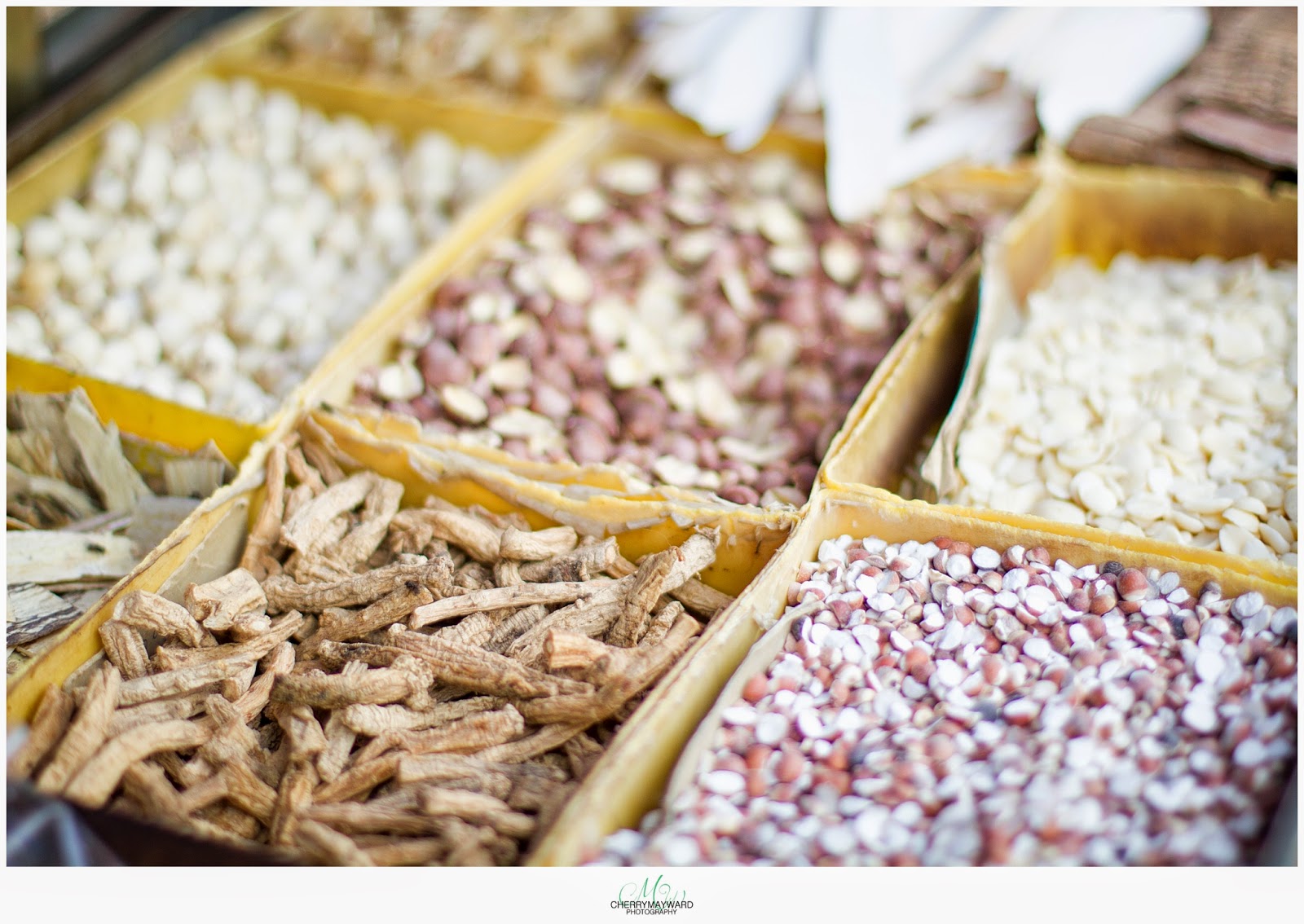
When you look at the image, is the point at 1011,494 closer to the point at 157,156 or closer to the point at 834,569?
the point at 834,569

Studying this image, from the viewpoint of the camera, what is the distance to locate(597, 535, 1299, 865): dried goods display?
0.86m

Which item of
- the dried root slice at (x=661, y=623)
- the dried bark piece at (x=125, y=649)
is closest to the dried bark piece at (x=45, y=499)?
the dried bark piece at (x=125, y=649)

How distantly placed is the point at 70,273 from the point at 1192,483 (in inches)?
71.4

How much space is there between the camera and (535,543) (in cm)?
124

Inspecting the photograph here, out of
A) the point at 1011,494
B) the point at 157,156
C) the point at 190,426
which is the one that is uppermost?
the point at 157,156

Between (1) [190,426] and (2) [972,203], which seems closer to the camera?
(1) [190,426]

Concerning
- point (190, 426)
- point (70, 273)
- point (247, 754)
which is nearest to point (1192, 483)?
point (247, 754)

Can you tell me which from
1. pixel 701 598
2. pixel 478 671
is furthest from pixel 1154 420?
pixel 478 671

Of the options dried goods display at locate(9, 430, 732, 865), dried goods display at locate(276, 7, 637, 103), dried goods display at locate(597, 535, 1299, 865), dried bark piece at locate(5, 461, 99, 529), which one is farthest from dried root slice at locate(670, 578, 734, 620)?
dried goods display at locate(276, 7, 637, 103)

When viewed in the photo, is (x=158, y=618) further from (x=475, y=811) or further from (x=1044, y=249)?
(x=1044, y=249)

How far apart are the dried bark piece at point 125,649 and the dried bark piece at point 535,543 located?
0.41 meters

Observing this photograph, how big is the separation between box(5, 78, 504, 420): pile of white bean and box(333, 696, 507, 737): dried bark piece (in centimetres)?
53

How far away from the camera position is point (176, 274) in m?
1.78

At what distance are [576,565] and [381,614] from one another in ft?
0.78
